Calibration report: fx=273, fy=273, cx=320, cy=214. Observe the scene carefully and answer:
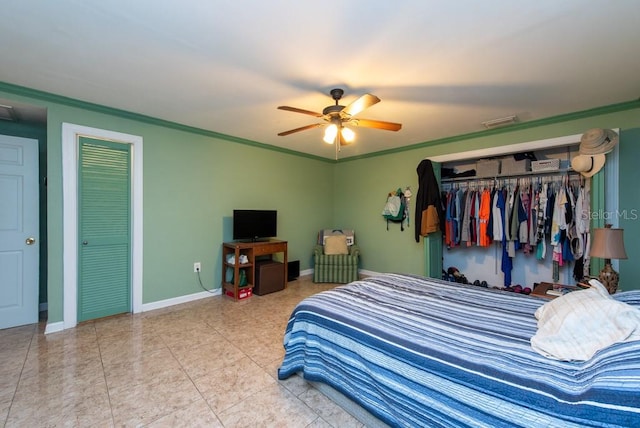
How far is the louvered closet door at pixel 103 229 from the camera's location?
2879mm

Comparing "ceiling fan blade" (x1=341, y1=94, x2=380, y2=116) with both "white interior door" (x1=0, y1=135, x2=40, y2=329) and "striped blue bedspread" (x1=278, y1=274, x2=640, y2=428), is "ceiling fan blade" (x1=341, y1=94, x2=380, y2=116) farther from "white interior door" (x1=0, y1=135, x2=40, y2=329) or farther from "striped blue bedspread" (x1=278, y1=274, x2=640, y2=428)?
"white interior door" (x1=0, y1=135, x2=40, y2=329)

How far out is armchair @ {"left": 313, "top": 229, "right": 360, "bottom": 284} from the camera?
4586 mm

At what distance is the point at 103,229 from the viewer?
3.00 metres

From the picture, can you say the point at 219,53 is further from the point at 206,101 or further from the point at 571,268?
the point at 571,268

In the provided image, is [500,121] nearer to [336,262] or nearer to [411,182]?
[411,182]

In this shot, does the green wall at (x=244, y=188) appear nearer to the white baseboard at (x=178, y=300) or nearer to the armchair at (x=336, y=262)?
the white baseboard at (x=178, y=300)

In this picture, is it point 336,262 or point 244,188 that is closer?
point 244,188

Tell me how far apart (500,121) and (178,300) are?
455cm

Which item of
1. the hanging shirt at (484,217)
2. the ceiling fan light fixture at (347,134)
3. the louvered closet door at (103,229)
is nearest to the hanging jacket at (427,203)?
the hanging shirt at (484,217)

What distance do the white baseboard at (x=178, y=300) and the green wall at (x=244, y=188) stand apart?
0.05 m

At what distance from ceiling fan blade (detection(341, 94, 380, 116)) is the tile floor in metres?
2.10

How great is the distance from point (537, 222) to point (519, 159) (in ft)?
2.77

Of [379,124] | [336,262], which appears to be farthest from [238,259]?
[379,124]

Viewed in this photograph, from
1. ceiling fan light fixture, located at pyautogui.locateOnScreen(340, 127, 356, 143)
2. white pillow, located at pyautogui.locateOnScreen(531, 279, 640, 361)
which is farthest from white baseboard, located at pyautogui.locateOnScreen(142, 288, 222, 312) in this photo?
white pillow, located at pyautogui.locateOnScreen(531, 279, 640, 361)
